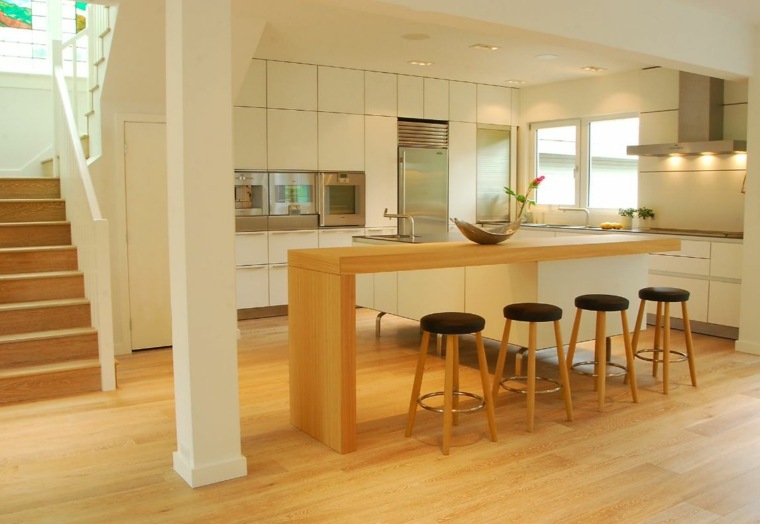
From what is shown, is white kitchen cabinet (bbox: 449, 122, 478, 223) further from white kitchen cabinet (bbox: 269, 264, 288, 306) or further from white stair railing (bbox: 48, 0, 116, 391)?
white stair railing (bbox: 48, 0, 116, 391)

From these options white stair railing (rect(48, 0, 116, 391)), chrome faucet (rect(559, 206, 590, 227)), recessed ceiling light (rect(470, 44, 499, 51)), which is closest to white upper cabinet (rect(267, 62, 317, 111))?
recessed ceiling light (rect(470, 44, 499, 51))

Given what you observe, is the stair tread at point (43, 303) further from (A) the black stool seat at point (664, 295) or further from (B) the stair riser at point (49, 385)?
(A) the black stool seat at point (664, 295)

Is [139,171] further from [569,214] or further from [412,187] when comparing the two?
[569,214]

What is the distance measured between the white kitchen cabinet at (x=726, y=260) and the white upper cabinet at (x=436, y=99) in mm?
3332

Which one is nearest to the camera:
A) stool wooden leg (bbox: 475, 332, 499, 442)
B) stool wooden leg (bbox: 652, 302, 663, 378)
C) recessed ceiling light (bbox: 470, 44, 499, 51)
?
stool wooden leg (bbox: 475, 332, 499, 442)

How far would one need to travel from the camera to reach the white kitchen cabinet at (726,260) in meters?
5.98

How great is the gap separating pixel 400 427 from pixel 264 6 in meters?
3.00

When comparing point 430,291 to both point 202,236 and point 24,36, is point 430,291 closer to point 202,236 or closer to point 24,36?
point 202,236

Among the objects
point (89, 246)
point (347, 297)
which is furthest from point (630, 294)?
point (89, 246)

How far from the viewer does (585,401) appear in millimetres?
4312

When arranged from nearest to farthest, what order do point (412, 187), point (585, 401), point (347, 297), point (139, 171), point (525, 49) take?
point (347, 297), point (585, 401), point (139, 171), point (525, 49), point (412, 187)

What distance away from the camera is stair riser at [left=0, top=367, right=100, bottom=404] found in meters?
4.32

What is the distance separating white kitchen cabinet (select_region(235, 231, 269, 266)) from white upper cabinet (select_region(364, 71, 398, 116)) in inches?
72.2

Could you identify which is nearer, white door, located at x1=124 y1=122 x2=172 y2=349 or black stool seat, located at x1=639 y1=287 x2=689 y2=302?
black stool seat, located at x1=639 y1=287 x2=689 y2=302
